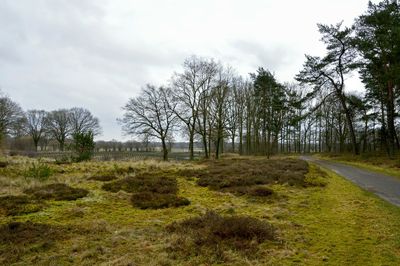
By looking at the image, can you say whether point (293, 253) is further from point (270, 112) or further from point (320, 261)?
point (270, 112)

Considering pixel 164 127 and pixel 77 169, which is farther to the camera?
pixel 164 127

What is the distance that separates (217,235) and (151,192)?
5.49 meters

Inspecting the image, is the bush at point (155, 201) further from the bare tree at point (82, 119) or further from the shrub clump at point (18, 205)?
the bare tree at point (82, 119)

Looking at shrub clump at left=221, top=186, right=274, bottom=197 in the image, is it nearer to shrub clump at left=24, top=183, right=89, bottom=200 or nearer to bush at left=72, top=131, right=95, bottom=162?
shrub clump at left=24, top=183, right=89, bottom=200

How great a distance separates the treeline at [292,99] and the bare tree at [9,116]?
22.7 m

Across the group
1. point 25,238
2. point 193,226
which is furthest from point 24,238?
point 193,226

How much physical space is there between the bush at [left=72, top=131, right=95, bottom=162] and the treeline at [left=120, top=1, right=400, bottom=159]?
52.3 ft

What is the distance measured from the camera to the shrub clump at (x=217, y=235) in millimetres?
5292

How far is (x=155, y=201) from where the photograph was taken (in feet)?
31.1

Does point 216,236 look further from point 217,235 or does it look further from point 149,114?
point 149,114

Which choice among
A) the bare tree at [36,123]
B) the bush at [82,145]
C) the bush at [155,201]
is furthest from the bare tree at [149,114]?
the bare tree at [36,123]

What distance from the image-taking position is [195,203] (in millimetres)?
9547

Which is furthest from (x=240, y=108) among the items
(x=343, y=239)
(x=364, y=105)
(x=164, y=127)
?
(x=343, y=239)

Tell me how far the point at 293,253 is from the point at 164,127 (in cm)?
3679
